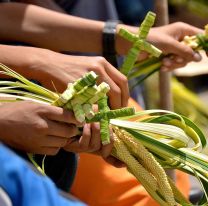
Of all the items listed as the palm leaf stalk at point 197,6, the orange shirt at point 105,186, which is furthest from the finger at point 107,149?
the palm leaf stalk at point 197,6

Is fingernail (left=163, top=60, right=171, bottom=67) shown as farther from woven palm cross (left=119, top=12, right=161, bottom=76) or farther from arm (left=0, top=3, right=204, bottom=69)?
woven palm cross (left=119, top=12, right=161, bottom=76)

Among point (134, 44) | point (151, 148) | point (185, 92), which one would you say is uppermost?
point (134, 44)

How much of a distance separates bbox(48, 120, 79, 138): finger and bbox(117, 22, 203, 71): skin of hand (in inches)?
15.0

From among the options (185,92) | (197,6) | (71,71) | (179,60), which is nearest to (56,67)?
(71,71)

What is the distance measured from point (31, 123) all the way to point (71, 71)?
0.62 ft

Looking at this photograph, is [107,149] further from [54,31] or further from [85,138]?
[54,31]

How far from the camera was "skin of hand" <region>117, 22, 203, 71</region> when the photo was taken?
4.38 feet

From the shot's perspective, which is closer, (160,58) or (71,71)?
(71,71)

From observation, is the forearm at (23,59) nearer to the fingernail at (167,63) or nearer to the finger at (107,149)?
the finger at (107,149)

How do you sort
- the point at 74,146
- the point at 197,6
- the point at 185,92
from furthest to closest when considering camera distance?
the point at 197,6 → the point at 185,92 → the point at 74,146

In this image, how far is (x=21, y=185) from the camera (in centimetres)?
65

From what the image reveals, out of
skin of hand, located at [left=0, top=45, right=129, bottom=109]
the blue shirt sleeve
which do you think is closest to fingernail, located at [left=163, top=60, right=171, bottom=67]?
skin of hand, located at [left=0, top=45, right=129, bottom=109]

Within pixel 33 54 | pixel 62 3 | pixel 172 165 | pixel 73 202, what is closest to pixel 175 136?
pixel 172 165

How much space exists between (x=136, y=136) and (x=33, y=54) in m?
0.23
